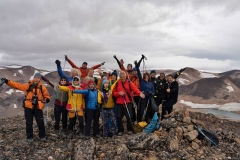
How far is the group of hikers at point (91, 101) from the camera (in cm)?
878

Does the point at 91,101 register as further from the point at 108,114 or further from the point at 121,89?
the point at 121,89

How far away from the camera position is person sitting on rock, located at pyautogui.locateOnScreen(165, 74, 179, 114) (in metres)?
10.8

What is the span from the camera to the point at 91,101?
29.5 ft

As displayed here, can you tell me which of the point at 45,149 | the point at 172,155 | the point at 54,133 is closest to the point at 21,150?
the point at 45,149

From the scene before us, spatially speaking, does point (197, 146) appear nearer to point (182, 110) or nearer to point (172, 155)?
point (172, 155)

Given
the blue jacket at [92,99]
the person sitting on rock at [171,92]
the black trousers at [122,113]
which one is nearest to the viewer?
the blue jacket at [92,99]

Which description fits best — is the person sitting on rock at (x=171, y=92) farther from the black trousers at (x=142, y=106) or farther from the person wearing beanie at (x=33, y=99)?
the person wearing beanie at (x=33, y=99)

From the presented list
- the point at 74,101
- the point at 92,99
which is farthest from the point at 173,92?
the point at 74,101

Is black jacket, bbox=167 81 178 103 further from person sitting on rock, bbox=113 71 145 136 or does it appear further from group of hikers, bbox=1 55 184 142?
person sitting on rock, bbox=113 71 145 136

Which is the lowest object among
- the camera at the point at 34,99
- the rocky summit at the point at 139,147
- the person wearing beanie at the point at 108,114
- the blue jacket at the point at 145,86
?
the rocky summit at the point at 139,147

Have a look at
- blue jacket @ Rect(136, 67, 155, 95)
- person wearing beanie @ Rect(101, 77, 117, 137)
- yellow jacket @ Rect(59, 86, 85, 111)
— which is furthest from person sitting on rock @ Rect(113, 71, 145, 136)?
yellow jacket @ Rect(59, 86, 85, 111)

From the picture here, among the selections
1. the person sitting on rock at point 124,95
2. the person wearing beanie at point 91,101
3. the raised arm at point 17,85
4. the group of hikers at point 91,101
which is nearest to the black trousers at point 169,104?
the group of hikers at point 91,101

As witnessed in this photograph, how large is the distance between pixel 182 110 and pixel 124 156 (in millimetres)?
3886

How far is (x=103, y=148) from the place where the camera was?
8398mm
